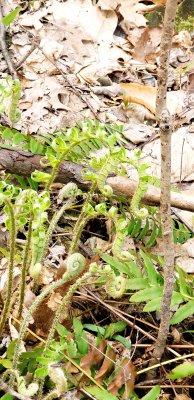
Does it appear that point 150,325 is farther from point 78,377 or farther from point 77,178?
point 77,178

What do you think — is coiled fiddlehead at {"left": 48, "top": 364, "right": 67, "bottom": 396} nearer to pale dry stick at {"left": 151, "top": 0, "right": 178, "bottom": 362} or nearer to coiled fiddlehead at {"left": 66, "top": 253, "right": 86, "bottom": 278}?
coiled fiddlehead at {"left": 66, "top": 253, "right": 86, "bottom": 278}

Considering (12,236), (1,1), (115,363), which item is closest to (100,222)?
(115,363)

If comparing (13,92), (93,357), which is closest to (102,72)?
(13,92)

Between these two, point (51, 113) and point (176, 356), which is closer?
point (176, 356)

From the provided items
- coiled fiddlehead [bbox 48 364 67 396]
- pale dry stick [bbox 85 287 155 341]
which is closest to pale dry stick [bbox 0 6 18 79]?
pale dry stick [bbox 85 287 155 341]

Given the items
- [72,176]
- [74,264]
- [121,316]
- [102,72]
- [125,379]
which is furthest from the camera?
[102,72]

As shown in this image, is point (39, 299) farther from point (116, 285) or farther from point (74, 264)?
point (116, 285)

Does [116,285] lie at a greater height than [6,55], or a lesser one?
lesser
